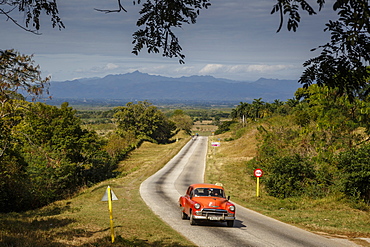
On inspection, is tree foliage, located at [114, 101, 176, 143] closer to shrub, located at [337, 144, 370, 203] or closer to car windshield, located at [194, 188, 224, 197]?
shrub, located at [337, 144, 370, 203]

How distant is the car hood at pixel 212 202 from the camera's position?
15.3 metres

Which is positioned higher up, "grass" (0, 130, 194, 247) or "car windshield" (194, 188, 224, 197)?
"car windshield" (194, 188, 224, 197)

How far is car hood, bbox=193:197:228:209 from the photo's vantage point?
15.3 metres

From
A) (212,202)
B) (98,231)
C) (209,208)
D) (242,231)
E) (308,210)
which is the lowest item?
(308,210)

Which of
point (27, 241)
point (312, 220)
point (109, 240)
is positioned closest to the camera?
point (27, 241)

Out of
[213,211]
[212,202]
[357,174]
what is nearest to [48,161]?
[212,202]

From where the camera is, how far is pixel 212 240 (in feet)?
42.6

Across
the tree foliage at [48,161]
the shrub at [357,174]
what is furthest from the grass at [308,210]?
the tree foliage at [48,161]

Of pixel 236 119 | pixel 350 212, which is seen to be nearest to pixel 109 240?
pixel 350 212

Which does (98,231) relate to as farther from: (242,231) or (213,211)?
(242,231)

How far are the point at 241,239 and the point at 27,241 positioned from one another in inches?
284

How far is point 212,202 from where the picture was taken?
15414 millimetres

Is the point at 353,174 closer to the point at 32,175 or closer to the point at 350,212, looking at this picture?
the point at 350,212

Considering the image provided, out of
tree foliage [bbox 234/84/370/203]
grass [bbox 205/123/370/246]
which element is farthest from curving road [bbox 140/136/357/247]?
tree foliage [bbox 234/84/370/203]
